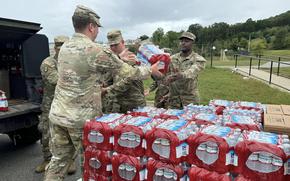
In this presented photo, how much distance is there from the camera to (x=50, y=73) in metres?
3.60

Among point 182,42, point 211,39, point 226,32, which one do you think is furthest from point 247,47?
point 182,42

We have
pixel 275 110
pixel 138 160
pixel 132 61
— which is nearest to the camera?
pixel 138 160

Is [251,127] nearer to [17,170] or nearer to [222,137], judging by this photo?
[222,137]

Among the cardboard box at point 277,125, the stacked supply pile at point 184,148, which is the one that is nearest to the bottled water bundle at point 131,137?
the stacked supply pile at point 184,148

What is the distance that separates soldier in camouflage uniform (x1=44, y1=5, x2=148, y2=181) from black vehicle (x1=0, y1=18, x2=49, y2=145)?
153 cm

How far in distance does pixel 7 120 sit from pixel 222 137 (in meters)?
3.02

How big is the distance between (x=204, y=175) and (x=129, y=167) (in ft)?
2.01

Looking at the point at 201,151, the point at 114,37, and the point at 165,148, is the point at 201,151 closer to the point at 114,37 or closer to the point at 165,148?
the point at 165,148

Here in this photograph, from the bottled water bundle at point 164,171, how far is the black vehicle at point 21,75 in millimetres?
2448

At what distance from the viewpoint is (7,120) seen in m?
3.76

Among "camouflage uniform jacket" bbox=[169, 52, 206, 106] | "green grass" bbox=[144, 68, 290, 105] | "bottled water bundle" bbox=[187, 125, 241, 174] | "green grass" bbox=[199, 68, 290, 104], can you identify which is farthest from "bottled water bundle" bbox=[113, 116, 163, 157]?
"green grass" bbox=[199, 68, 290, 104]

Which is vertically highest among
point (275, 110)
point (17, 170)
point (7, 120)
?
point (275, 110)

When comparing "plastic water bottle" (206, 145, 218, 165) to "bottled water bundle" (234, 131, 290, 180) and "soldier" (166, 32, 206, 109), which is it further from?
"soldier" (166, 32, 206, 109)

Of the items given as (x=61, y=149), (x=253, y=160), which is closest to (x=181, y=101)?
(x=61, y=149)
